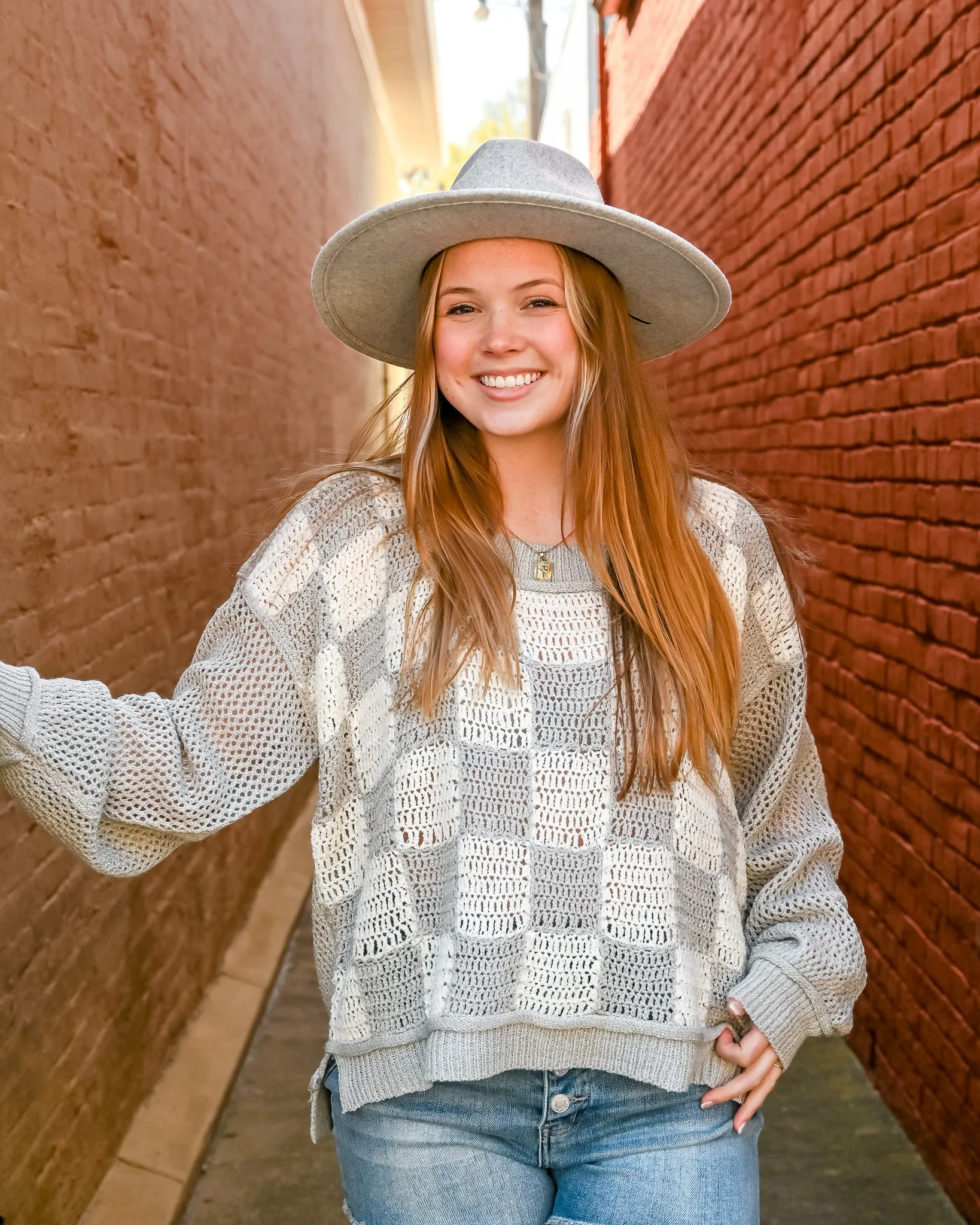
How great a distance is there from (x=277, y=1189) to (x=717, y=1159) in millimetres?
2189

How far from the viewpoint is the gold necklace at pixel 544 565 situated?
6.46 ft

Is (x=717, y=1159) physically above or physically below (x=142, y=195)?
below

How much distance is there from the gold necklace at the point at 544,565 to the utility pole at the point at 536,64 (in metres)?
16.0

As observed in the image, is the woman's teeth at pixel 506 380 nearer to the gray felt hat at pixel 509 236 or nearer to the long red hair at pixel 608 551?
the long red hair at pixel 608 551

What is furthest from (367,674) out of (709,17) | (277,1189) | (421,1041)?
(709,17)

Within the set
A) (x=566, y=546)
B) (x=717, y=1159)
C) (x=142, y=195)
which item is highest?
(x=142, y=195)

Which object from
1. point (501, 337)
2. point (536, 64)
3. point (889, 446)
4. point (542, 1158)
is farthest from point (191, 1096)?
point (536, 64)

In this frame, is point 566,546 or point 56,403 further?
point 56,403

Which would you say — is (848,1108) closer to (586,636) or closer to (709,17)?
(586,636)

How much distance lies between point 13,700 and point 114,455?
77.7 inches

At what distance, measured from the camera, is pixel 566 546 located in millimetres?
2010

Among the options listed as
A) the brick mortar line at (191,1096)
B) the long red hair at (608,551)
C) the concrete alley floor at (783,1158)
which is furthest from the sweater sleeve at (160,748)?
the concrete alley floor at (783,1158)

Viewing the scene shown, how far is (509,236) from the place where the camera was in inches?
80.1

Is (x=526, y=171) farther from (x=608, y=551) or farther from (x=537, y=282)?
(x=608, y=551)
